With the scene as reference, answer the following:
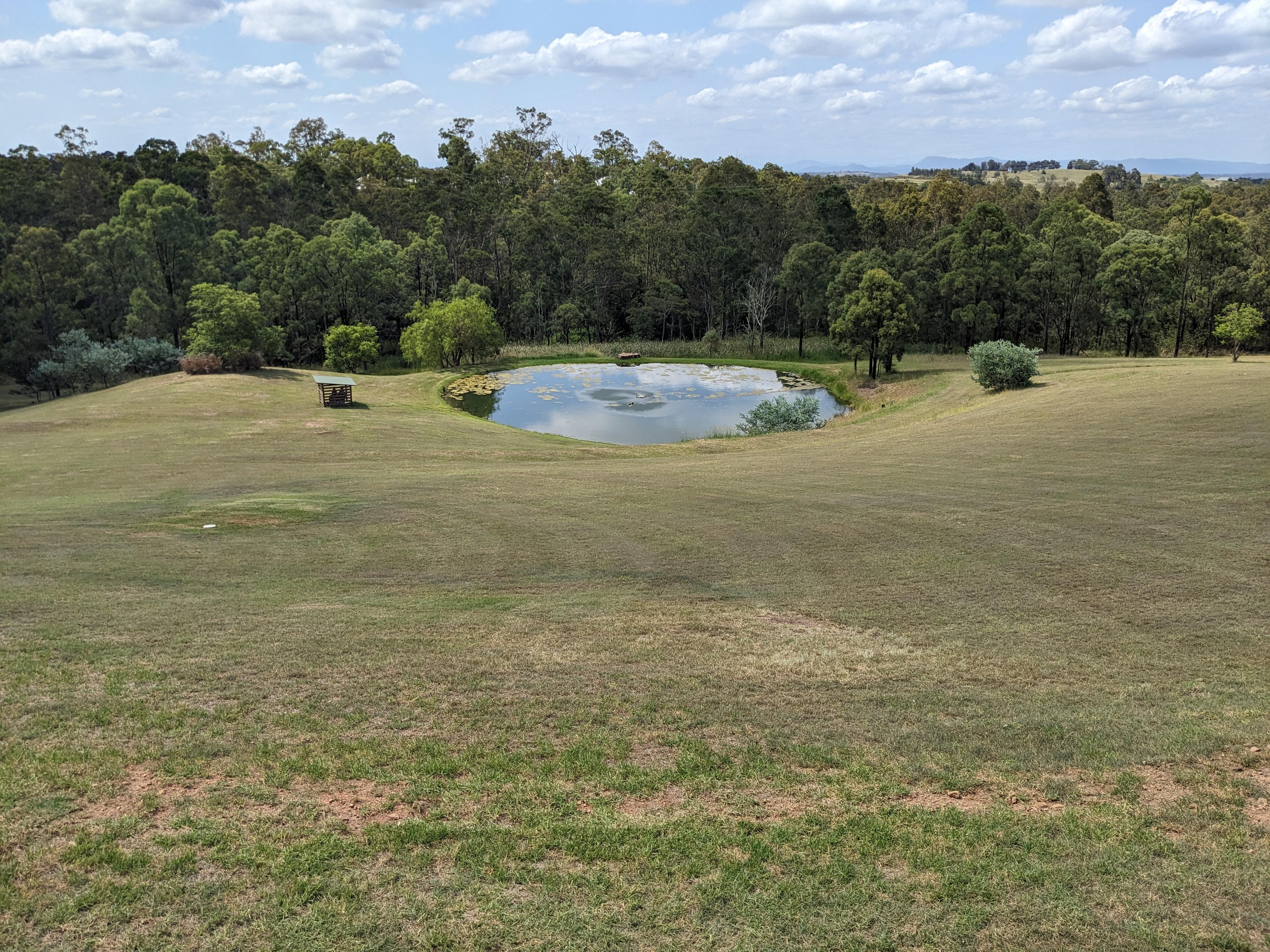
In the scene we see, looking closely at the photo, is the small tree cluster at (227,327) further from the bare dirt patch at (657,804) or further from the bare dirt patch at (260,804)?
the bare dirt patch at (657,804)

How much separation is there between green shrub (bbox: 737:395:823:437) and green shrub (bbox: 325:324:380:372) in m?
40.3

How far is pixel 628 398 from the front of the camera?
6188cm

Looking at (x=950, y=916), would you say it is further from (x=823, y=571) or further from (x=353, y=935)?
(x=823, y=571)

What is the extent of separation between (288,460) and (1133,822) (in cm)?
3020

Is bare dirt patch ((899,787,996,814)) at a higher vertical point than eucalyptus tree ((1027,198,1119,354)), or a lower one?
lower

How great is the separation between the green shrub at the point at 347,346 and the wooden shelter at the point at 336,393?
80.7 feet

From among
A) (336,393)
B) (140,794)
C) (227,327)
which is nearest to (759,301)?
(336,393)

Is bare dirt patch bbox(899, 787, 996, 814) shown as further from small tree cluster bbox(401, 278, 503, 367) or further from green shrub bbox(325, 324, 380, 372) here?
green shrub bbox(325, 324, 380, 372)

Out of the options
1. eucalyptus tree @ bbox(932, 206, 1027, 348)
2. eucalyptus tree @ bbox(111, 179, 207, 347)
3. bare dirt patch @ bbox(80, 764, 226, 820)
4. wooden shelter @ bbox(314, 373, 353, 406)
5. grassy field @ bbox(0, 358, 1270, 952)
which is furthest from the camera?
eucalyptus tree @ bbox(932, 206, 1027, 348)

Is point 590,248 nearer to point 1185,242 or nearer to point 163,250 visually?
point 163,250

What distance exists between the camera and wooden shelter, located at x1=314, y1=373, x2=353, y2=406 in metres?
48.8

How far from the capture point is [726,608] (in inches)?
569

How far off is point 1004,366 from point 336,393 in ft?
127

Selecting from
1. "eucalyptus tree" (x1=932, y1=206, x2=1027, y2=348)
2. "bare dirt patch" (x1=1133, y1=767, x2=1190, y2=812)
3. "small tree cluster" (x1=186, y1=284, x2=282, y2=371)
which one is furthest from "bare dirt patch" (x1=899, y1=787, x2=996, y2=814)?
"eucalyptus tree" (x1=932, y1=206, x2=1027, y2=348)
